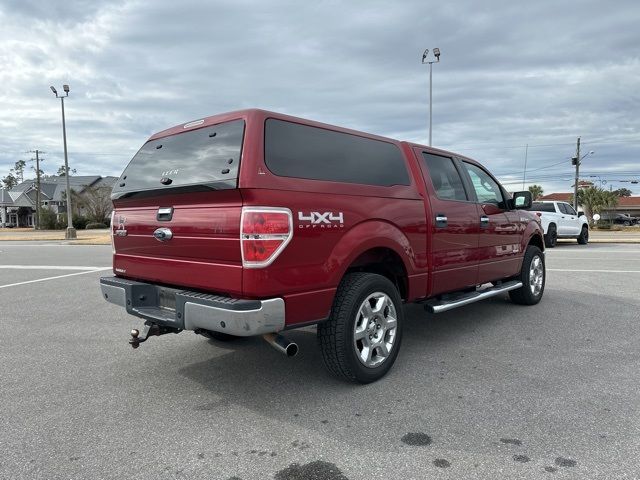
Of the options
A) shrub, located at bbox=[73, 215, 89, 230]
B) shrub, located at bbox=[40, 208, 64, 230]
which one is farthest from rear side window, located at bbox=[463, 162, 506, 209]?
shrub, located at bbox=[40, 208, 64, 230]

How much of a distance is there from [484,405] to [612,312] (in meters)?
3.88

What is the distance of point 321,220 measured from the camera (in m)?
3.38

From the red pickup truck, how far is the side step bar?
1.3 inches

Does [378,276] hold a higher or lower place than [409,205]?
lower

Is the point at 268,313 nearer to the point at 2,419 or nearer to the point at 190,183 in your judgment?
the point at 190,183

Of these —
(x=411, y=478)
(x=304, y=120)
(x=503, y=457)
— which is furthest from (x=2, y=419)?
(x=503, y=457)

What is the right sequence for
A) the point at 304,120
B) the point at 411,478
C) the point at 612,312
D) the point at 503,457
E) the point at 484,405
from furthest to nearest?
the point at 612,312 < the point at 304,120 < the point at 484,405 < the point at 503,457 < the point at 411,478

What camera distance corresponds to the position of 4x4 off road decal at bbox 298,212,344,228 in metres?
3.26

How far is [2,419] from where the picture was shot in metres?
3.29

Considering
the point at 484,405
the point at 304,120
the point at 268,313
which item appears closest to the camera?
the point at 268,313

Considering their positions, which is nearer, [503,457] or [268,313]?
[503,457]

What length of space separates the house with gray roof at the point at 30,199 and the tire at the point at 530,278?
76540 millimetres

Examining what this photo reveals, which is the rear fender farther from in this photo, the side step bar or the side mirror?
the side mirror

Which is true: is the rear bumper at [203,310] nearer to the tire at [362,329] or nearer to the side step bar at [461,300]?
the tire at [362,329]
